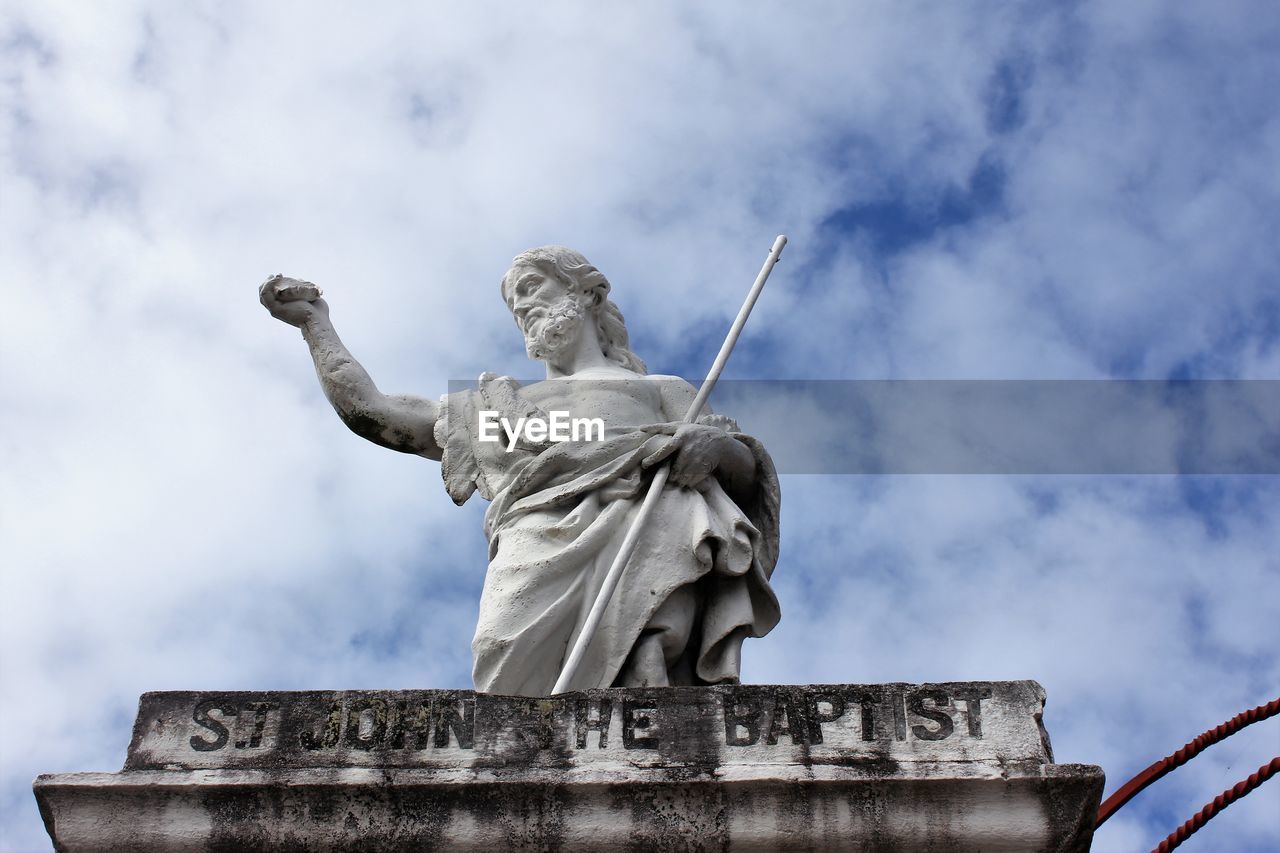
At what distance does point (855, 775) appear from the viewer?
6.74 m

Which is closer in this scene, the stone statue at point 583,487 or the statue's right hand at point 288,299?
the stone statue at point 583,487

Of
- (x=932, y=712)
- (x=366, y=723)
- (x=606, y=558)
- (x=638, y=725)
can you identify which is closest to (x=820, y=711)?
(x=932, y=712)

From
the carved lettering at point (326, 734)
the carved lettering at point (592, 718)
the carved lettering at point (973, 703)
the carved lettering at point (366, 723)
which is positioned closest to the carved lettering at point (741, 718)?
the carved lettering at point (592, 718)

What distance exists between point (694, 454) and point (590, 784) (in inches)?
118

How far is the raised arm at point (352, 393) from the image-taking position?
1034 cm

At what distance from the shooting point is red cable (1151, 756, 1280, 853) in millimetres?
7102

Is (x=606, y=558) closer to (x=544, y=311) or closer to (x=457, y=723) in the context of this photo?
(x=457, y=723)

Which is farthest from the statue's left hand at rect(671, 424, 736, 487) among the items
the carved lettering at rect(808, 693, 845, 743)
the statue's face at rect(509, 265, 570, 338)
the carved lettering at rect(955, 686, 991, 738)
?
the carved lettering at rect(955, 686, 991, 738)

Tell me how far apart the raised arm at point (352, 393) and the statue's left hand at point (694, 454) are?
→ 5.57 ft

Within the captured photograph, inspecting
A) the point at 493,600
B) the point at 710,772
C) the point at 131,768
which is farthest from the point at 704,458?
the point at 131,768

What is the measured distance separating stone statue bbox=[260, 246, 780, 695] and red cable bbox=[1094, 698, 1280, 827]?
219 centimetres

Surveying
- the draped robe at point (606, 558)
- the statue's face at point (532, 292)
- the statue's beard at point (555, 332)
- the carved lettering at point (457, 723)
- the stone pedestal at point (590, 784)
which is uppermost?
the statue's face at point (532, 292)

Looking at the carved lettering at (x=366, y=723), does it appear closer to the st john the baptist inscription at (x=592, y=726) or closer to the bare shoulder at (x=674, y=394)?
the st john the baptist inscription at (x=592, y=726)

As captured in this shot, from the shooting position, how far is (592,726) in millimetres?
7020
